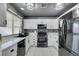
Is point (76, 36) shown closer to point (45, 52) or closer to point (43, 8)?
point (43, 8)

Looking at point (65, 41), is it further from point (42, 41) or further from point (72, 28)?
point (42, 41)

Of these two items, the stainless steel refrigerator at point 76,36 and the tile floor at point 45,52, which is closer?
the stainless steel refrigerator at point 76,36

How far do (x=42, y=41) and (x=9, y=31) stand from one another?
61.9 inches

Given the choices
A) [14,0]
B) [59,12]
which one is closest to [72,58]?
[14,0]

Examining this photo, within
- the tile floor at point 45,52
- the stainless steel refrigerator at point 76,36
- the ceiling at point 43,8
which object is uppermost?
the ceiling at point 43,8

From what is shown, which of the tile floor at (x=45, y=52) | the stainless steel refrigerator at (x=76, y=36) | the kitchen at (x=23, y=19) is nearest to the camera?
the stainless steel refrigerator at (x=76, y=36)

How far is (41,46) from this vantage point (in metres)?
3.56

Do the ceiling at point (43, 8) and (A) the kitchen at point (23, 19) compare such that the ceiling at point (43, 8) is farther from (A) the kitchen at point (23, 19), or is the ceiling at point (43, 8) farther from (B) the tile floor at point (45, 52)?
(B) the tile floor at point (45, 52)

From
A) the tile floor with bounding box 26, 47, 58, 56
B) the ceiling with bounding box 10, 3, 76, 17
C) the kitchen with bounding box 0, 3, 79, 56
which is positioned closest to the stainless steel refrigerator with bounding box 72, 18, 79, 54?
the kitchen with bounding box 0, 3, 79, 56

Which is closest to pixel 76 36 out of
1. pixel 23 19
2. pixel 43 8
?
pixel 43 8

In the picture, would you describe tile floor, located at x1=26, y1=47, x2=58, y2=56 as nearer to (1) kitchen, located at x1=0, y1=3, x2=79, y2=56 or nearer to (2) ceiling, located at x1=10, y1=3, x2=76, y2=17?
(1) kitchen, located at x1=0, y1=3, x2=79, y2=56

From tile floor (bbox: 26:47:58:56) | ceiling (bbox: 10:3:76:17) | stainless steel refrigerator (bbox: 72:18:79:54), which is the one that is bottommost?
tile floor (bbox: 26:47:58:56)

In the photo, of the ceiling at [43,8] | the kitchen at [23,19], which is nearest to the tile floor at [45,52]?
the kitchen at [23,19]

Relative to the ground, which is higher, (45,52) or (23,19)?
→ (23,19)
